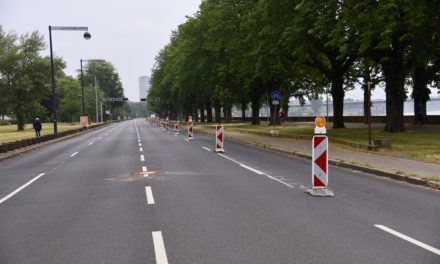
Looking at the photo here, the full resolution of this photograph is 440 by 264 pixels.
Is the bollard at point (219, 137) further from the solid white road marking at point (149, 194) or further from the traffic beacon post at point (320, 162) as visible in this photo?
the traffic beacon post at point (320, 162)

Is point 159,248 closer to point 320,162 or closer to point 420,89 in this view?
point 320,162

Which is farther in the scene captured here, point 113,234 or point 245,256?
point 113,234

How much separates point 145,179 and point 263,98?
5546 cm

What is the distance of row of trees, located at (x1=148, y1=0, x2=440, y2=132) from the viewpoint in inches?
871

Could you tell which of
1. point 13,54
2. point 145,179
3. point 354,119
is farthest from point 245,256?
point 13,54

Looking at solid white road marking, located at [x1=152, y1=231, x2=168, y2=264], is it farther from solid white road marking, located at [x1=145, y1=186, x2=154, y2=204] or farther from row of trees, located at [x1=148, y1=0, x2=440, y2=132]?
row of trees, located at [x1=148, y1=0, x2=440, y2=132]

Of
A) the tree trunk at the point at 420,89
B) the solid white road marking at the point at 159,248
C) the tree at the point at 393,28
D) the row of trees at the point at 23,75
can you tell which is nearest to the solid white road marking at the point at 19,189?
the solid white road marking at the point at 159,248

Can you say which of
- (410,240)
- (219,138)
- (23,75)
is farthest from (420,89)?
(23,75)

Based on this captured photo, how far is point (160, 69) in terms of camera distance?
90562 mm

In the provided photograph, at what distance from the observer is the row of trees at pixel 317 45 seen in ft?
72.6

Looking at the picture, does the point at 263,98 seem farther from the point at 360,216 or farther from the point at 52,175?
the point at 360,216

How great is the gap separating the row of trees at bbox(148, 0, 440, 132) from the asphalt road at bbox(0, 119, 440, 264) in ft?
38.4

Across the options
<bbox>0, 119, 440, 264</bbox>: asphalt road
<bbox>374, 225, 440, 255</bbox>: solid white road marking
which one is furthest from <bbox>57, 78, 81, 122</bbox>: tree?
<bbox>374, 225, 440, 255</bbox>: solid white road marking

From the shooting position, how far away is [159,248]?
5.77m
